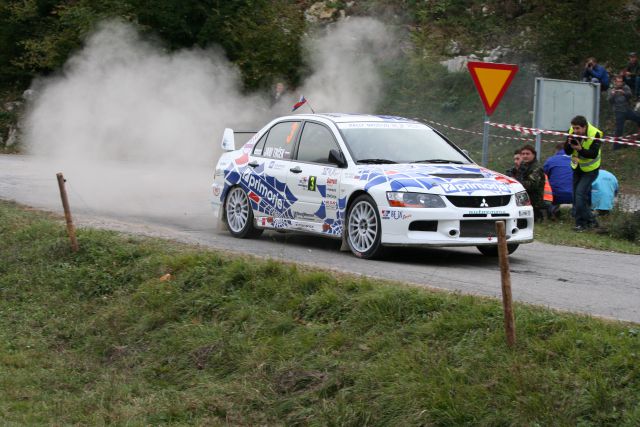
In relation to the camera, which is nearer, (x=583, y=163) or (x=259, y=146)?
(x=259, y=146)

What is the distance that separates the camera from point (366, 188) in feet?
38.6

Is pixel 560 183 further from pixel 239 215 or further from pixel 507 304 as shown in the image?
pixel 507 304

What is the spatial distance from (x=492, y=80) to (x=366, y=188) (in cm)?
481

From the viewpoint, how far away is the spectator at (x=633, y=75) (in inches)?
910

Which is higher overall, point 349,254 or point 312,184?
point 312,184

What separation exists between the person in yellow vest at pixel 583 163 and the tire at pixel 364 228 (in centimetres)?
491

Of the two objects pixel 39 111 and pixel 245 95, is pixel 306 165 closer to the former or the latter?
pixel 245 95

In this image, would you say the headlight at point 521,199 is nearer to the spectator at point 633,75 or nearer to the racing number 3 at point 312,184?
the racing number 3 at point 312,184

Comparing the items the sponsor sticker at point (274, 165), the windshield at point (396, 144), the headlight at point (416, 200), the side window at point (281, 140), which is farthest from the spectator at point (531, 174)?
the headlight at point (416, 200)

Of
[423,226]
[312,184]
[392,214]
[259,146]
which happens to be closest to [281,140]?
[259,146]

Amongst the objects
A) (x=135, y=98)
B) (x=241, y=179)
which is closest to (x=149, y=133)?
(x=135, y=98)

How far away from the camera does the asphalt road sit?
389 inches

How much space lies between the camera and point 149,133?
26062 millimetres

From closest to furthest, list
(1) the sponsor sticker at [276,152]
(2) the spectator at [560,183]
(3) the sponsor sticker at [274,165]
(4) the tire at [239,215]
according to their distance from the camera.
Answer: (3) the sponsor sticker at [274,165] → (1) the sponsor sticker at [276,152] → (4) the tire at [239,215] → (2) the spectator at [560,183]
